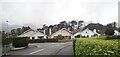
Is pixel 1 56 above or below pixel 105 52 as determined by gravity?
below

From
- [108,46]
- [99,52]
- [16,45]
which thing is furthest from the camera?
[16,45]

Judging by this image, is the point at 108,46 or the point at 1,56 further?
the point at 1,56

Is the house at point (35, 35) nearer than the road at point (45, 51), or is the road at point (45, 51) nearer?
the road at point (45, 51)

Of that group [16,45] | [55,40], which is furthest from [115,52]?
[55,40]

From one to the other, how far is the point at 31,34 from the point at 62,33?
11.7 meters

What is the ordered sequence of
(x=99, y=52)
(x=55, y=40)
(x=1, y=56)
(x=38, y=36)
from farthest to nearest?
(x=38, y=36), (x=55, y=40), (x=1, y=56), (x=99, y=52)

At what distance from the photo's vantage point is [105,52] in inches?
232

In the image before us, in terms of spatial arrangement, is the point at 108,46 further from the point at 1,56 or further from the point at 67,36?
the point at 67,36

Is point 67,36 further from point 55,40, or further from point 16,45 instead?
point 16,45

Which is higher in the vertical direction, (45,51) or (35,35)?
(35,35)

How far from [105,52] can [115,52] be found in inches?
19.8

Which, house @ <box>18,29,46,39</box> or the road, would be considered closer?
the road

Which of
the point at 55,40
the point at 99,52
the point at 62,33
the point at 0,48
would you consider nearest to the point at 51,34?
the point at 62,33

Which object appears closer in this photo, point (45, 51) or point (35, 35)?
point (45, 51)
